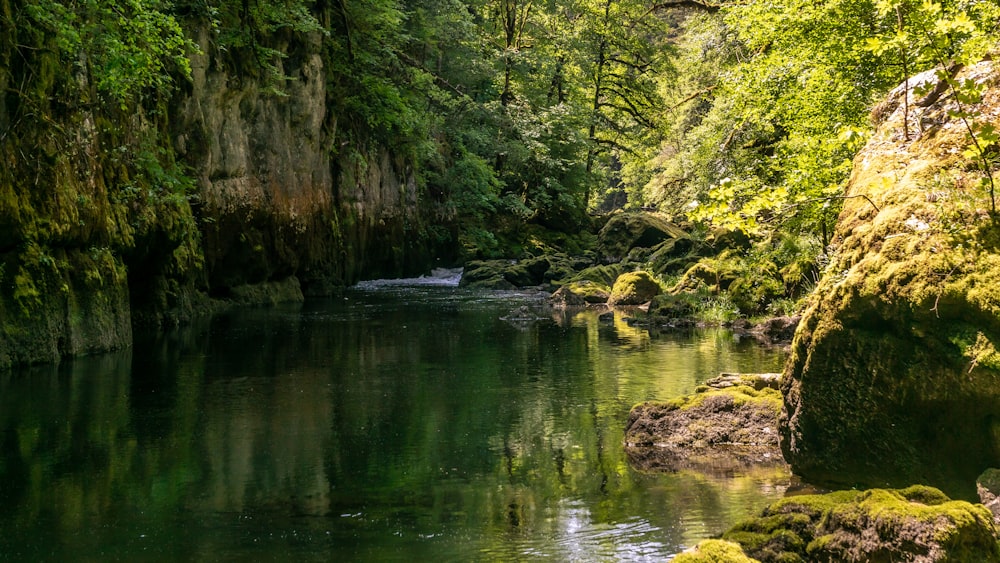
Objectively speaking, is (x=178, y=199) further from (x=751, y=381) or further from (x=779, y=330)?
(x=751, y=381)

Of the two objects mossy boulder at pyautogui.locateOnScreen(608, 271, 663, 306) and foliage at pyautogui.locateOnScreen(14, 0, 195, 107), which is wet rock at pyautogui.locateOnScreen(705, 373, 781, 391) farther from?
mossy boulder at pyautogui.locateOnScreen(608, 271, 663, 306)

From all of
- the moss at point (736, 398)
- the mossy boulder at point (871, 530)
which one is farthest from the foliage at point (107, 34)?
the mossy boulder at point (871, 530)

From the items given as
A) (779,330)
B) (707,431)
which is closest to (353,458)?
(707,431)

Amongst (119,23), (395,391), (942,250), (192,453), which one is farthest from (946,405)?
(119,23)

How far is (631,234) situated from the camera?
1479 inches

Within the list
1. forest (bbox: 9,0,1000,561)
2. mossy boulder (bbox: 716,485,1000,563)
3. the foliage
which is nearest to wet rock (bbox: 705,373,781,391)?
forest (bbox: 9,0,1000,561)

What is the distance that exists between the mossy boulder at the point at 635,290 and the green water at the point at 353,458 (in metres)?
9.60

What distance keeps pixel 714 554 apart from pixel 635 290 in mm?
22581

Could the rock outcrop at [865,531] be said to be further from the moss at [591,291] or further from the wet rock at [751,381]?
the moss at [591,291]

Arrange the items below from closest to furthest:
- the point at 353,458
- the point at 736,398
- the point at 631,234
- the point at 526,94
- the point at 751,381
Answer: the point at 353,458 < the point at 736,398 < the point at 751,381 < the point at 631,234 < the point at 526,94

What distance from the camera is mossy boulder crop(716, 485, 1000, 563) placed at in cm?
487

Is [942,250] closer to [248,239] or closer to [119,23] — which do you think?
[119,23]

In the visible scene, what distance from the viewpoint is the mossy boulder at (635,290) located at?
2719 centimetres

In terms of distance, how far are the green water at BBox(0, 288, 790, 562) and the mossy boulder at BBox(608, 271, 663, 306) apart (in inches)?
378
